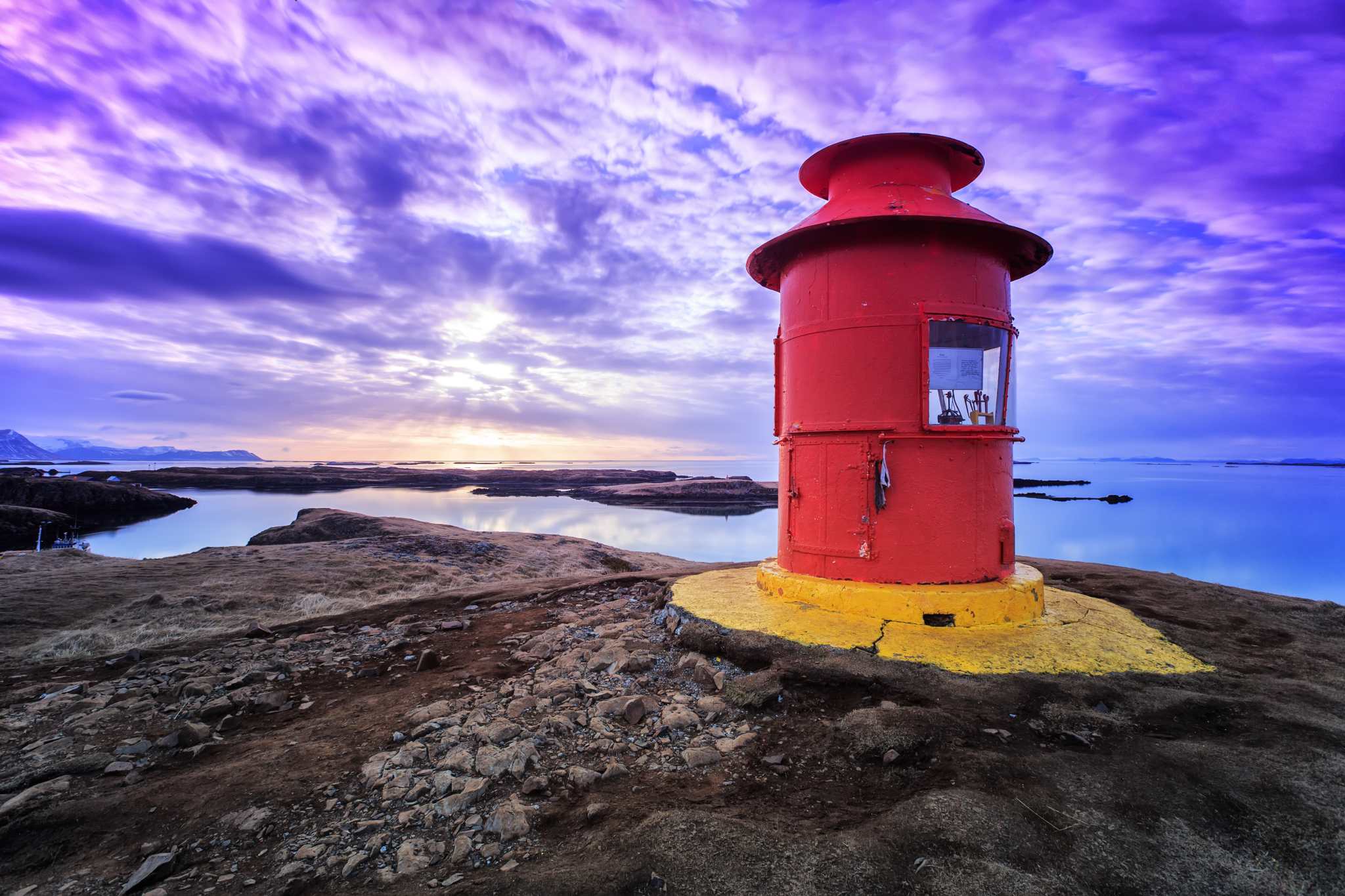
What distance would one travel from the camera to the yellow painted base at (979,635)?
4.82 m

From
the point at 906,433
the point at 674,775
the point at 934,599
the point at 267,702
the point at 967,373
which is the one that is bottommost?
the point at 267,702

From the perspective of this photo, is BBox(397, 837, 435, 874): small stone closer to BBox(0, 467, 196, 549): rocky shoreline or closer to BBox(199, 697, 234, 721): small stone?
BBox(199, 697, 234, 721): small stone

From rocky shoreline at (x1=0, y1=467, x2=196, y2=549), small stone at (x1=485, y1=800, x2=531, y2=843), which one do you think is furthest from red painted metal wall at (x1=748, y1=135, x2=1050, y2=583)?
rocky shoreline at (x1=0, y1=467, x2=196, y2=549)

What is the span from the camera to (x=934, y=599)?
5.51m

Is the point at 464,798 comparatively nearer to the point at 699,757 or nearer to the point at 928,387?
the point at 699,757

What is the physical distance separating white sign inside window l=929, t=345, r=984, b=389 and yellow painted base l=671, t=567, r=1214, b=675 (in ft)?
7.93

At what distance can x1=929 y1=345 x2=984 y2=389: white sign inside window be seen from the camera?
19.5 ft

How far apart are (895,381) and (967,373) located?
0.91 meters

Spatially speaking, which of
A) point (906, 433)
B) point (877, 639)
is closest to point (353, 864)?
point (877, 639)

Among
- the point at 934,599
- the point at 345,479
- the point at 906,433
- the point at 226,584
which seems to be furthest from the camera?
the point at 345,479

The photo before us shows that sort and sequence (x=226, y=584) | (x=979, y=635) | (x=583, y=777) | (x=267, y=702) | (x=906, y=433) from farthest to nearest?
(x=226, y=584) → (x=906, y=433) → (x=979, y=635) → (x=267, y=702) → (x=583, y=777)

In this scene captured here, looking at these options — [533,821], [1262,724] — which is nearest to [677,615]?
[533,821]

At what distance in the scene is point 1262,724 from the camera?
391 centimetres

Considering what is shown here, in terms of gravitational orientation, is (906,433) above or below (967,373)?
below
